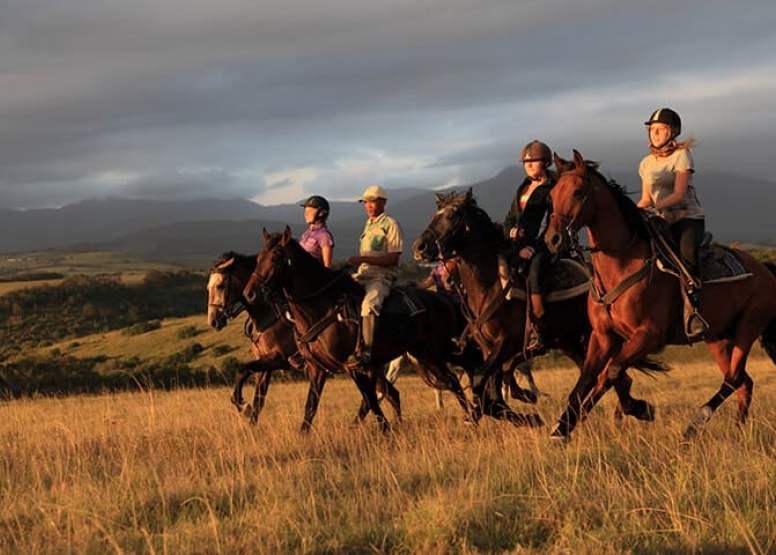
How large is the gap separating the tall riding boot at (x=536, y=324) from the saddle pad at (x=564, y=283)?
163 mm

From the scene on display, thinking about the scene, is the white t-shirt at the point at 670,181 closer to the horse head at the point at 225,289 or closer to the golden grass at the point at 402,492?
the golden grass at the point at 402,492

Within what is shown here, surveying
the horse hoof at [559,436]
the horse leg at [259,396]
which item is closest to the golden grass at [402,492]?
the horse hoof at [559,436]

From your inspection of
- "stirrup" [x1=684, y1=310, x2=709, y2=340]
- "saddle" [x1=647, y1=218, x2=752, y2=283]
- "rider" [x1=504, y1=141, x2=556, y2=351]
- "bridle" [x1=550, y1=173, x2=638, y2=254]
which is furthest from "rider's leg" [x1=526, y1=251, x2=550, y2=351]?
"stirrup" [x1=684, y1=310, x2=709, y2=340]

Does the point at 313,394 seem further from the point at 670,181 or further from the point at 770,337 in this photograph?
the point at 770,337

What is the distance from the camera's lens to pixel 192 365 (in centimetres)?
4222

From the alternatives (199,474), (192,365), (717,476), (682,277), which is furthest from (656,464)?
(192,365)

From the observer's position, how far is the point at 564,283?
10.5 metres

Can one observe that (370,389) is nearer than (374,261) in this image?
Yes

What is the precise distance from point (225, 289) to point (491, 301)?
4.31 m

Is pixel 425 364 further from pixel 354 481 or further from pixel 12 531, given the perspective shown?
pixel 12 531

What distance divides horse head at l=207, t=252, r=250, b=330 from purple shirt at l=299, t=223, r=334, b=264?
132 centimetres

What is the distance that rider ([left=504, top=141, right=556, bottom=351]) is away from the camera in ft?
33.3

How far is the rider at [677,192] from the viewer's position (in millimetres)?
8945

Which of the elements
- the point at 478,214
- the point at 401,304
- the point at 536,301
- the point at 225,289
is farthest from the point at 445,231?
the point at 225,289
